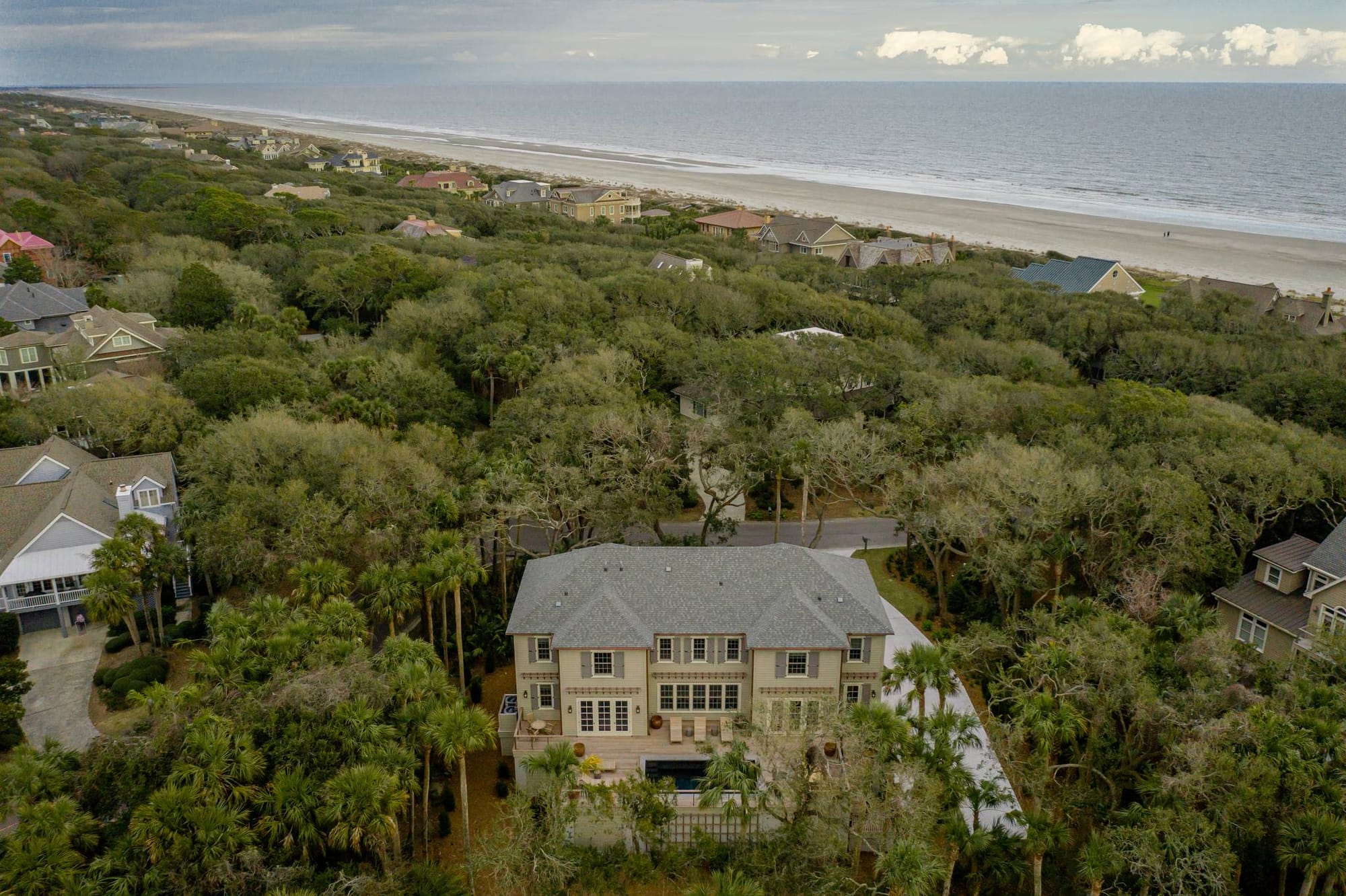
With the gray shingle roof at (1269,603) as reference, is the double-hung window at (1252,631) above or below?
below

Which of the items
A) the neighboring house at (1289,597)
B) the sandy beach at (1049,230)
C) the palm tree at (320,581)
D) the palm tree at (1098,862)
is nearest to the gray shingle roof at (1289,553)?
the neighboring house at (1289,597)

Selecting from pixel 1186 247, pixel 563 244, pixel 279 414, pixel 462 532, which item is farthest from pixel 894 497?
pixel 1186 247

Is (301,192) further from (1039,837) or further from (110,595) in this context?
(1039,837)

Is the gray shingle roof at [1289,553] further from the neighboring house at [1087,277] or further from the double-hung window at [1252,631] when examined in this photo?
the neighboring house at [1087,277]

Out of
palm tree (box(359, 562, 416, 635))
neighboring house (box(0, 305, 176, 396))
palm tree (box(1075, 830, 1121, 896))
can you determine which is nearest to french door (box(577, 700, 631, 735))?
palm tree (box(359, 562, 416, 635))

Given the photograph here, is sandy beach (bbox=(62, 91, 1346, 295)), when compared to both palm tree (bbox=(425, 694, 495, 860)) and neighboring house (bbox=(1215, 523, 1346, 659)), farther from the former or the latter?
palm tree (bbox=(425, 694, 495, 860))
